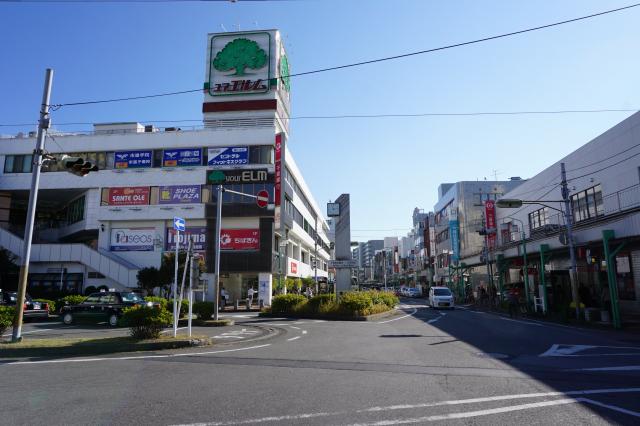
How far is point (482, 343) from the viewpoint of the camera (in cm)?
1339

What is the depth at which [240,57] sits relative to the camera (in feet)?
151

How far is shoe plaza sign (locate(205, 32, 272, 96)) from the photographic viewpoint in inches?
1768

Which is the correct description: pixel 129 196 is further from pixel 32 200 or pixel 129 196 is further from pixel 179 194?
pixel 32 200

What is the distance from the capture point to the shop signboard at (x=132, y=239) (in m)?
39.7

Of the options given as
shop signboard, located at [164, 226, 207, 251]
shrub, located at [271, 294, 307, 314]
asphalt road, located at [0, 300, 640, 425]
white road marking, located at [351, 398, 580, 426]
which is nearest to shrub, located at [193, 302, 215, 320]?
shrub, located at [271, 294, 307, 314]

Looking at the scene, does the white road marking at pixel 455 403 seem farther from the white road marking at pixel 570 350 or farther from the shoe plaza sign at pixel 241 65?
the shoe plaza sign at pixel 241 65

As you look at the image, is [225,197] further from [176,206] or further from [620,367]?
[620,367]

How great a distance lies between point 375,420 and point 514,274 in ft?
152

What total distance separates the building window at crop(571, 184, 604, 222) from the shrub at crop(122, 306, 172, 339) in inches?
977

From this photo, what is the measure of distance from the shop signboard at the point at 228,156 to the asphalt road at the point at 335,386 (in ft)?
91.9

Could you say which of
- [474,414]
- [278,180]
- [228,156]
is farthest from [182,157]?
[474,414]

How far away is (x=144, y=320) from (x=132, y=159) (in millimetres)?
31481

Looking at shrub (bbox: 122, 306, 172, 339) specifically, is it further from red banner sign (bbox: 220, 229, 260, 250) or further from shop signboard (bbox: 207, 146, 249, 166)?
shop signboard (bbox: 207, 146, 249, 166)

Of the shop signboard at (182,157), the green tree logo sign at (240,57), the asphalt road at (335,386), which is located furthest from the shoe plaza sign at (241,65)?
the asphalt road at (335,386)
